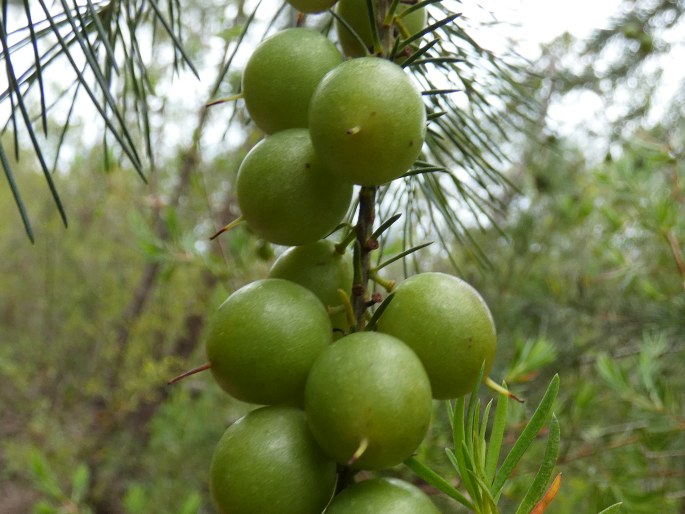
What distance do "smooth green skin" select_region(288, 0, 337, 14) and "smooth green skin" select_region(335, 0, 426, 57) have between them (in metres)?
0.01

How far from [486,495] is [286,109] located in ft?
0.94

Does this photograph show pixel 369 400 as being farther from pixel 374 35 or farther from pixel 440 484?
pixel 374 35

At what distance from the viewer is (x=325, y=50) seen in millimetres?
459

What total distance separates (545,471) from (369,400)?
0.10 metres

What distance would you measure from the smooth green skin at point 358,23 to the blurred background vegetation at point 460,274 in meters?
0.14

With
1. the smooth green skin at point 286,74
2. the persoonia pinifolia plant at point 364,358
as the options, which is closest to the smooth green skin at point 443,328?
the persoonia pinifolia plant at point 364,358

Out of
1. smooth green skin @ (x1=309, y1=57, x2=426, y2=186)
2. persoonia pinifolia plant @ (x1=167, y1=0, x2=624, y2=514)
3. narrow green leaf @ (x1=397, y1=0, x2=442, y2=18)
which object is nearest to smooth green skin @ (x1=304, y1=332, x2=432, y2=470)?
persoonia pinifolia plant @ (x1=167, y1=0, x2=624, y2=514)

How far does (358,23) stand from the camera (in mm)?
492

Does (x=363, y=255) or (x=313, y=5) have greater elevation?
(x=313, y=5)

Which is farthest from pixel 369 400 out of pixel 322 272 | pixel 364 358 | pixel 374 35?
pixel 374 35

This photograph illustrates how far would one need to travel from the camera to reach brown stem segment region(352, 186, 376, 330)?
42cm

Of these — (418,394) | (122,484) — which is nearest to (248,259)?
(418,394)

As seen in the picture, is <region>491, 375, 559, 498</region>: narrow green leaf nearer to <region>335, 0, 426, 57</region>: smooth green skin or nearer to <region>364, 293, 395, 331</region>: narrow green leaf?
<region>364, 293, 395, 331</region>: narrow green leaf

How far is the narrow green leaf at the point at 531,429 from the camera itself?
34 cm
